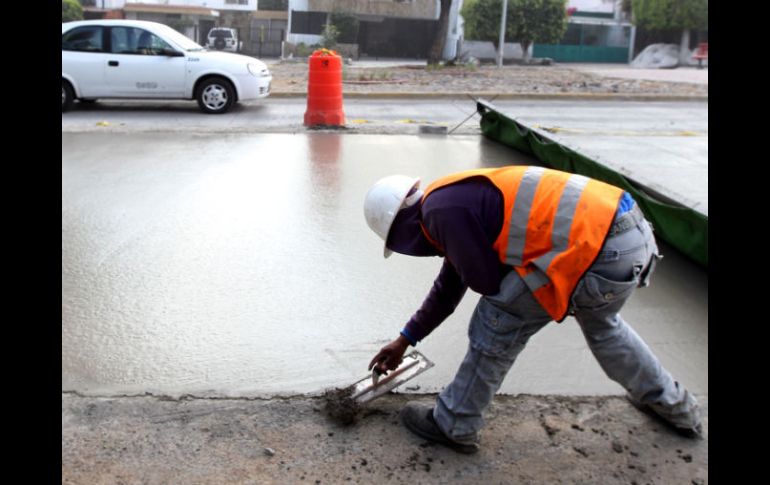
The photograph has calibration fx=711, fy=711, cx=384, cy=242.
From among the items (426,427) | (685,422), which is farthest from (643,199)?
(426,427)

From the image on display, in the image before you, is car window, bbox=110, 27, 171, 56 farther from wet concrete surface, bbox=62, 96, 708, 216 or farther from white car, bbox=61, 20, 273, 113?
wet concrete surface, bbox=62, 96, 708, 216

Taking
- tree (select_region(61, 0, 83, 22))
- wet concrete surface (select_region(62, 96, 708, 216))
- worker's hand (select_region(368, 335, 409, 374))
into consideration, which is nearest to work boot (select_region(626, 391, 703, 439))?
worker's hand (select_region(368, 335, 409, 374))

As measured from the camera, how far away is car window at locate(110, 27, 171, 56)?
11516 mm

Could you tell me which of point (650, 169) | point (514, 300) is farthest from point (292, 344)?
point (650, 169)

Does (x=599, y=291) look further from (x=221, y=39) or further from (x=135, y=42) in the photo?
(x=221, y=39)

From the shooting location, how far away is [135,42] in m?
11.5

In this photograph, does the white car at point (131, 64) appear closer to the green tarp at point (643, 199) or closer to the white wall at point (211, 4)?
the green tarp at point (643, 199)

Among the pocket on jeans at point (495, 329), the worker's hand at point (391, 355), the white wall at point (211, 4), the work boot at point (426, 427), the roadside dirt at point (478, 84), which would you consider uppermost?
the white wall at point (211, 4)

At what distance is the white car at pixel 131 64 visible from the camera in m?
11.5

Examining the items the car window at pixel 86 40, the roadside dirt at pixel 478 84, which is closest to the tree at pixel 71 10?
the roadside dirt at pixel 478 84

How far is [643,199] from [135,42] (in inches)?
363

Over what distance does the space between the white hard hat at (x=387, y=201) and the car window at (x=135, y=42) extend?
9.95m

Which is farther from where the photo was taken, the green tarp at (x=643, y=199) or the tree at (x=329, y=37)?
the tree at (x=329, y=37)
